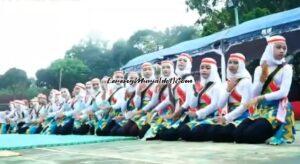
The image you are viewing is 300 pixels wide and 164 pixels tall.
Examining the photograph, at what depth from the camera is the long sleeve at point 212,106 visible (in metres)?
6.29

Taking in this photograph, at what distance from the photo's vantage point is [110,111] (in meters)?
8.83

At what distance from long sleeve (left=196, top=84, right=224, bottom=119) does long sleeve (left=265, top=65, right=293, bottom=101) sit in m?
1.10

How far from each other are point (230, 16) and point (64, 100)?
40.2 ft

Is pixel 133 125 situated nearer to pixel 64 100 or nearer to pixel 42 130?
pixel 64 100

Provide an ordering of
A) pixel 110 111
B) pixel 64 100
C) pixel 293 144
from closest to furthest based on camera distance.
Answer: pixel 293 144 → pixel 110 111 → pixel 64 100

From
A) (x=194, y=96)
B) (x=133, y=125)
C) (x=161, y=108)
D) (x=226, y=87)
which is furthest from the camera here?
(x=133, y=125)

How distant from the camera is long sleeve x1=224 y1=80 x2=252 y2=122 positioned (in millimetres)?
5707

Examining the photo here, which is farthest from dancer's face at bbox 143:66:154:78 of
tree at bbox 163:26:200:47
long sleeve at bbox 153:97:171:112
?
tree at bbox 163:26:200:47

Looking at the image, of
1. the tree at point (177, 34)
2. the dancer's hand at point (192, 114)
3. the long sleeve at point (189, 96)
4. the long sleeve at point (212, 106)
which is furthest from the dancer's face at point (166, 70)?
the tree at point (177, 34)

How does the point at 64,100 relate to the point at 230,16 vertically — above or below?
below

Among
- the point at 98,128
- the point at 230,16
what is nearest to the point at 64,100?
the point at 98,128

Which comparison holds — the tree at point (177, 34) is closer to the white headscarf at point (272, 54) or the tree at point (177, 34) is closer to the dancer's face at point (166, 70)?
the dancer's face at point (166, 70)

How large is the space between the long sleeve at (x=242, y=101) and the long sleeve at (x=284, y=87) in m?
0.46

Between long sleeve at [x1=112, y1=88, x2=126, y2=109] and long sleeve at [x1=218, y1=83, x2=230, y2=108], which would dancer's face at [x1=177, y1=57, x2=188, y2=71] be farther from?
long sleeve at [x1=112, y1=88, x2=126, y2=109]
